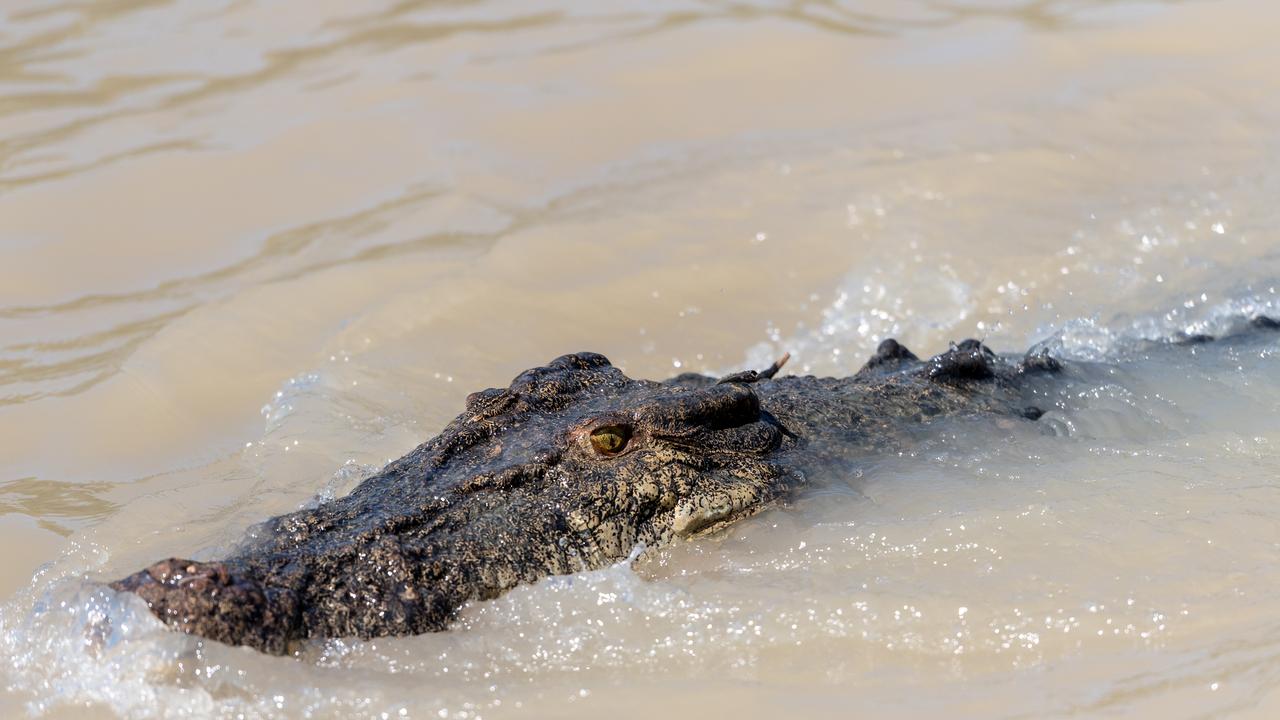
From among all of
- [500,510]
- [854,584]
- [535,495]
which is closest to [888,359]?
[854,584]

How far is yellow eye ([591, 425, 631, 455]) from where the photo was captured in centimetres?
431

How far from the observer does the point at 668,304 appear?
23.1ft

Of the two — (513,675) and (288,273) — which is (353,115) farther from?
(513,675)

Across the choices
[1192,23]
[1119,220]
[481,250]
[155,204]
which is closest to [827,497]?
[481,250]

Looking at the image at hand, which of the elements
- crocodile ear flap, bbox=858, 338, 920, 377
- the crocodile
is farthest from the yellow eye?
crocodile ear flap, bbox=858, 338, 920, 377

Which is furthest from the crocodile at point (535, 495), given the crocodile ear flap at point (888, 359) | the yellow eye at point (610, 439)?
the crocodile ear flap at point (888, 359)

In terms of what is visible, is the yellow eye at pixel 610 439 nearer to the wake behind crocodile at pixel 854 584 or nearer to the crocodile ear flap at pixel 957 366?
the wake behind crocodile at pixel 854 584

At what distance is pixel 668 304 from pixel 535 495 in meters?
3.00

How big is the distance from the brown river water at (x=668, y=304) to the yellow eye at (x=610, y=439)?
41 centimetres

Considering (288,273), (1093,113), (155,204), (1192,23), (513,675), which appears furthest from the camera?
(1192,23)

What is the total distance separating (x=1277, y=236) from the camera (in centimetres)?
745

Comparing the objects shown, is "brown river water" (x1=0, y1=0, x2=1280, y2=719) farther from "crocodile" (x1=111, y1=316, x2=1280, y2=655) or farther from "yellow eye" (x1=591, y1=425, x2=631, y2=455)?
"yellow eye" (x1=591, y1=425, x2=631, y2=455)

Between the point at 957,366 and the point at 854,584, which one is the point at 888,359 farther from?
the point at 854,584

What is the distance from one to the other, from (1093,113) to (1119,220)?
4.60ft
